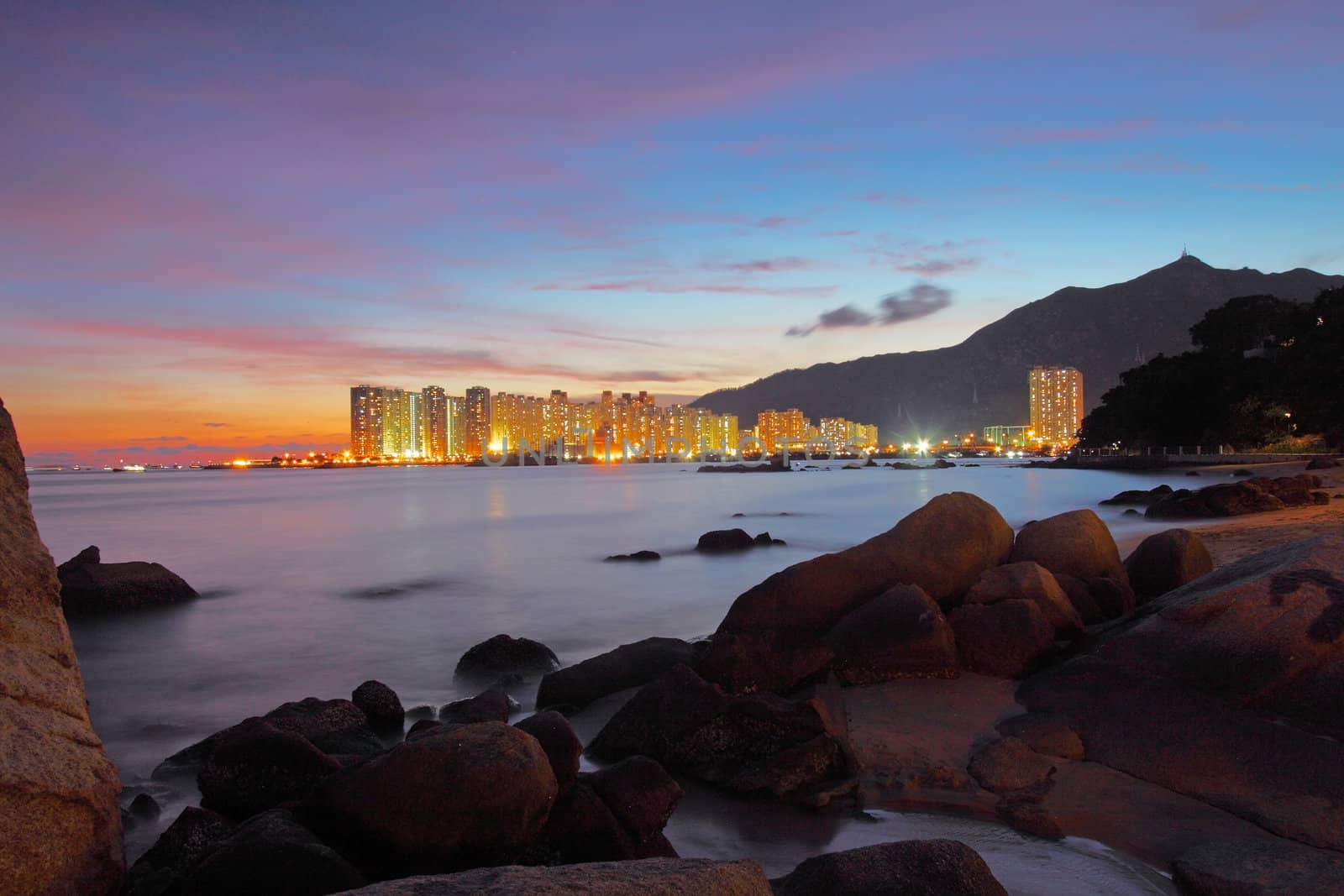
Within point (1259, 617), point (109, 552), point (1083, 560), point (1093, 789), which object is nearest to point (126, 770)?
point (1093, 789)

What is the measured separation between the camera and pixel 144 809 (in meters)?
6.74

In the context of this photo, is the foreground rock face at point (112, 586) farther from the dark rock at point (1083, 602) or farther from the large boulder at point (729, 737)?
the dark rock at point (1083, 602)

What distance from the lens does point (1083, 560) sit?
11.0 meters

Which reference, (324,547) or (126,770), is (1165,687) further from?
(324,547)

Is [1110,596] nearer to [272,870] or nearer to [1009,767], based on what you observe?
[1009,767]

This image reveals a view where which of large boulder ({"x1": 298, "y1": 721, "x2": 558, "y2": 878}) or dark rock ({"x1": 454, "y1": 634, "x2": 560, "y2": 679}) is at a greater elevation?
large boulder ({"x1": 298, "y1": 721, "x2": 558, "y2": 878})

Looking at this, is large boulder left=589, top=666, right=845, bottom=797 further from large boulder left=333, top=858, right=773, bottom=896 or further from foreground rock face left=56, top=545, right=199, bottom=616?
foreground rock face left=56, top=545, right=199, bottom=616

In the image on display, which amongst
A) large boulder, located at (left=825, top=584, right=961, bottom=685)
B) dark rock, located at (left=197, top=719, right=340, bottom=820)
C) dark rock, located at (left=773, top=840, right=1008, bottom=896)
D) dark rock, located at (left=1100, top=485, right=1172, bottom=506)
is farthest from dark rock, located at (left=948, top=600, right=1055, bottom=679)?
dark rock, located at (left=1100, top=485, right=1172, bottom=506)

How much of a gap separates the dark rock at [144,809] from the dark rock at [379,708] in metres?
2.29

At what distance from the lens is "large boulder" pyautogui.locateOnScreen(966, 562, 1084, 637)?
8805 millimetres

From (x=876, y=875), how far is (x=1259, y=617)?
4.68 m

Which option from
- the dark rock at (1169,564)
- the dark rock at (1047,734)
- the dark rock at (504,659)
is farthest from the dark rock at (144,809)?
the dark rock at (1169,564)

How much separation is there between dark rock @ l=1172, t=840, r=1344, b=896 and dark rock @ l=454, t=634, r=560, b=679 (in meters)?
7.92

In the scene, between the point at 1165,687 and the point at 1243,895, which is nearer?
A: the point at 1243,895
